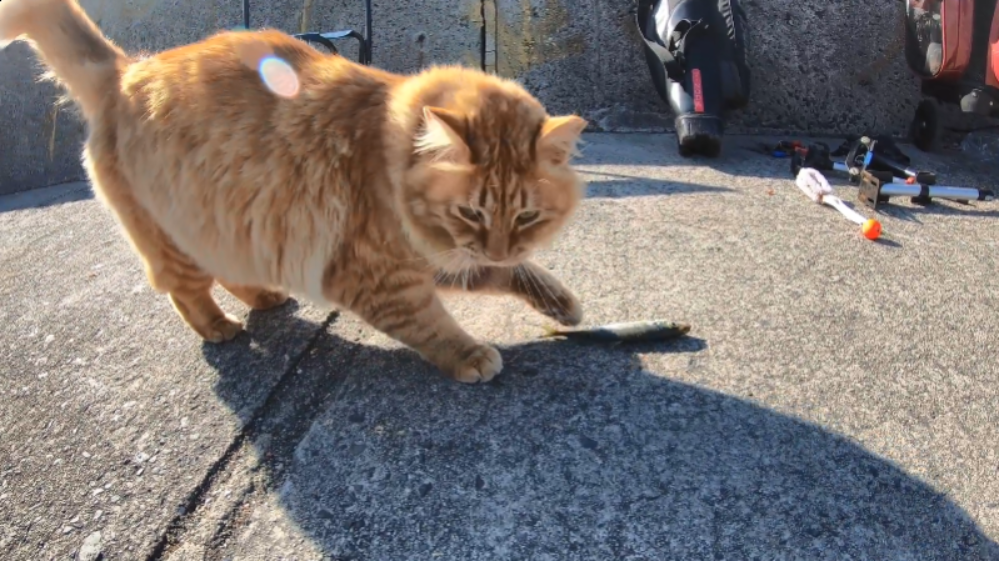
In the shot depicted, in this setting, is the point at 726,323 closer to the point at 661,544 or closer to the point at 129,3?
the point at 661,544

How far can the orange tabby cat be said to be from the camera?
2143mm

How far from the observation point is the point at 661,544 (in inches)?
67.0

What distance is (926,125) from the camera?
4.59 m

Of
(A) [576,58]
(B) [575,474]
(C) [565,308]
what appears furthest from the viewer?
(A) [576,58]

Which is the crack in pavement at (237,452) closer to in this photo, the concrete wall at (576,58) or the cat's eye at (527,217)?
the cat's eye at (527,217)

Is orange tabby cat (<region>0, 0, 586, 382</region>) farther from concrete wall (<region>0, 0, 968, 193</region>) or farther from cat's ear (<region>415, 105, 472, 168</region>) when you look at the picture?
concrete wall (<region>0, 0, 968, 193</region>)

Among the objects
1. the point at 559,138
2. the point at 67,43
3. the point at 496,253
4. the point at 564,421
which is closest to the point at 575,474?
the point at 564,421

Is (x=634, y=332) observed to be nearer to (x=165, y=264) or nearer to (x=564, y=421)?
(x=564, y=421)

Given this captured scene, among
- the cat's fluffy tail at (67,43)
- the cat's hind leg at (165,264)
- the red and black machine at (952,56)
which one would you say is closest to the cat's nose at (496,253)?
the cat's hind leg at (165,264)

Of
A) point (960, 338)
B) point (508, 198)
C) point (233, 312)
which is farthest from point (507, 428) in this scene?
point (960, 338)

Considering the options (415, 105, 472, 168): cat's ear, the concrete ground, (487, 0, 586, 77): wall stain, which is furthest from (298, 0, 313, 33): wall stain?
(415, 105, 472, 168): cat's ear

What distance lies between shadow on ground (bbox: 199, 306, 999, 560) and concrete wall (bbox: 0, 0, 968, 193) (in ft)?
10.5

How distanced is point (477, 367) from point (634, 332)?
2.00 ft

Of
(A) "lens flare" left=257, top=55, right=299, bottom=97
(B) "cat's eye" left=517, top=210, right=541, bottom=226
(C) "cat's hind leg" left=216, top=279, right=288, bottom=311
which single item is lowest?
(C) "cat's hind leg" left=216, top=279, right=288, bottom=311
